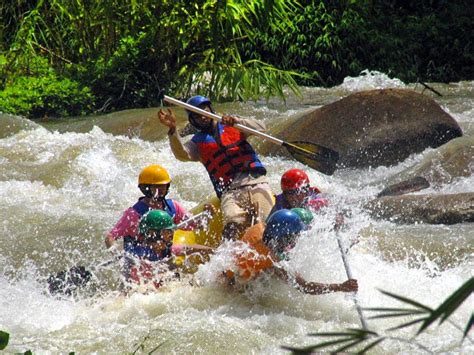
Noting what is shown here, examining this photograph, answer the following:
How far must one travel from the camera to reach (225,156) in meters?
5.99

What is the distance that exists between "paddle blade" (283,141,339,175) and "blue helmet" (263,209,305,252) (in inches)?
60.7

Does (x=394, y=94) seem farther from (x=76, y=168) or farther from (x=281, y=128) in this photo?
(x=76, y=168)

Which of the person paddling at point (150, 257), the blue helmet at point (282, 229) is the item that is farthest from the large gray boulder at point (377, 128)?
the blue helmet at point (282, 229)

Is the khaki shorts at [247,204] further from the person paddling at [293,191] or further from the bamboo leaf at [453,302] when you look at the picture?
the bamboo leaf at [453,302]

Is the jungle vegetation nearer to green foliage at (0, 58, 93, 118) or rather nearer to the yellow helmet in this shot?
green foliage at (0, 58, 93, 118)

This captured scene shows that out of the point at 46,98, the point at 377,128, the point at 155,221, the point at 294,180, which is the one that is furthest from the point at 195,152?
the point at 46,98

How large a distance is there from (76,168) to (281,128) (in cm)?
213

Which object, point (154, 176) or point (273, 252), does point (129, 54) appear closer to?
point (154, 176)

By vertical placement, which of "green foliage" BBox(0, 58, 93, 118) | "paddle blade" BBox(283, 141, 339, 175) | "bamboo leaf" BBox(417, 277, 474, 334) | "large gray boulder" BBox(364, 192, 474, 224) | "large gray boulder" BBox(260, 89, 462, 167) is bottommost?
"green foliage" BBox(0, 58, 93, 118)

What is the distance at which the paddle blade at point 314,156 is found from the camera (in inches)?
259

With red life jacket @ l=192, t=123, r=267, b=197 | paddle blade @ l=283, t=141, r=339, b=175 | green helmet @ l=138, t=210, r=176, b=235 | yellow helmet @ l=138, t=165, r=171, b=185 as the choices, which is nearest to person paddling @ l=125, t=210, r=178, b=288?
green helmet @ l=138, t=210, r=176, b=235

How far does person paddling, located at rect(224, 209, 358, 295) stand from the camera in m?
4.97

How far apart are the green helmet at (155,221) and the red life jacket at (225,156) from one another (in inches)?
28.8

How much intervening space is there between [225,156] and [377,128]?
3.49 m
